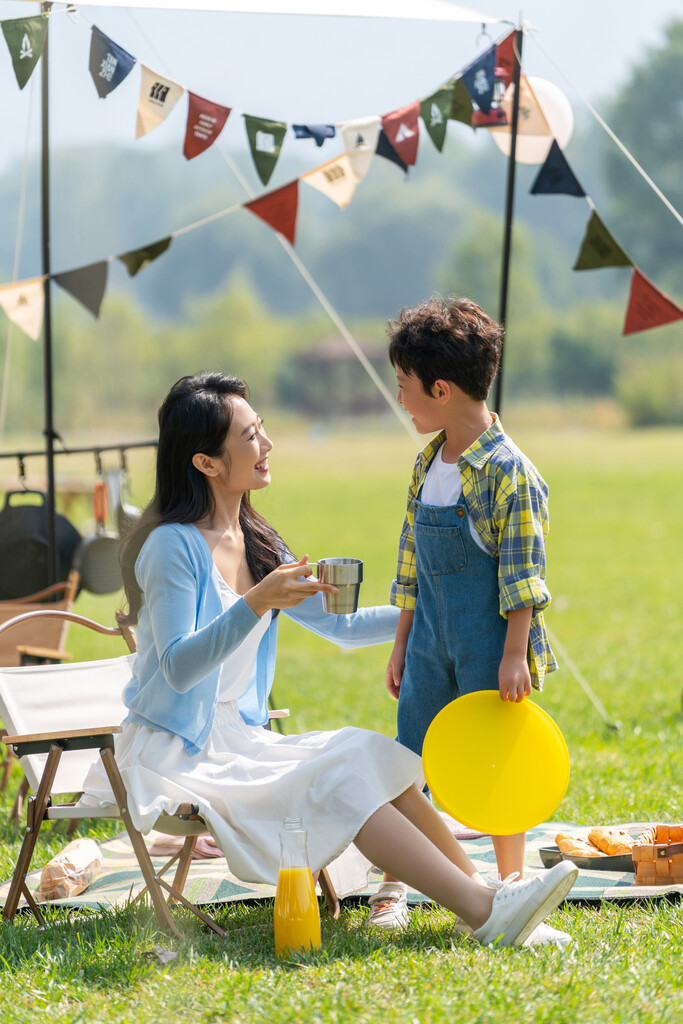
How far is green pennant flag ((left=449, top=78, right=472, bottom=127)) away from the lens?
→ 13.2 ft

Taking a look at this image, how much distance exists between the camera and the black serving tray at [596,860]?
9.92 feet

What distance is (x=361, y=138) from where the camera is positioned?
14.0 feet

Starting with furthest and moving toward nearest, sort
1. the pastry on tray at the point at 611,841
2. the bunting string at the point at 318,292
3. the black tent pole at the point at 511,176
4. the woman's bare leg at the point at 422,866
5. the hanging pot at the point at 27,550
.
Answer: the hanging pot at the point at 27,550 < the bunting string at the point at 318,292 < the black tent pole at the point at 511,176 < the pastry on tray at the point at 611,841 < the woman's bare leg at the point at 422,866

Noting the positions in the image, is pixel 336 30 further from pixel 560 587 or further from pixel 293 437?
pixel 560 587

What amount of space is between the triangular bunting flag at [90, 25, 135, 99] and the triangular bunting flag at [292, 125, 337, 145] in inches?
26.7

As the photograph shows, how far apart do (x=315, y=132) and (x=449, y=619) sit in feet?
7.11

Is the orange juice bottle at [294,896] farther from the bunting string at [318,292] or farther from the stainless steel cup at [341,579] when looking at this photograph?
the bunting string at [318,292]

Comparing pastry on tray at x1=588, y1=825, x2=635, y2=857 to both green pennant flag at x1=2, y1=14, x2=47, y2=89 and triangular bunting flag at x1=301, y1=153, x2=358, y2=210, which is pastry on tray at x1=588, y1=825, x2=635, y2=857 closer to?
triangular bunting flag at x1=301, y1=153, x2=358, y2=210

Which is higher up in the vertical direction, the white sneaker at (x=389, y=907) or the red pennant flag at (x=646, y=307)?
the red pennant flag at (x=646, y=307)

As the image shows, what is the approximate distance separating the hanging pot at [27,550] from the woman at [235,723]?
1759 millimetres

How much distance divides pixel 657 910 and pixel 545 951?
1.56ft

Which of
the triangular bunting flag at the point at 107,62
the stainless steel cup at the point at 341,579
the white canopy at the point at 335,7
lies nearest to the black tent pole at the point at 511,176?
the white canopy at the point at 335,7

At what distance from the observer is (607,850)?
10.1 ft

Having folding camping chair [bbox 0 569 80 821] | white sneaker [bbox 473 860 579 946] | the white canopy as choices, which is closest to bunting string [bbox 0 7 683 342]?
the white canopy
